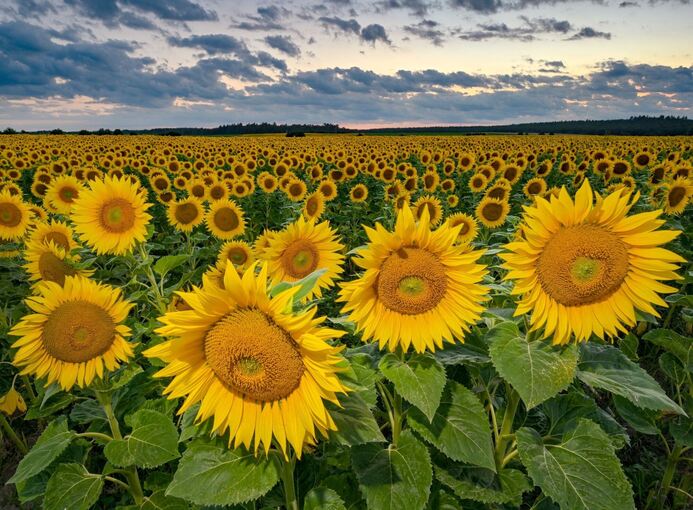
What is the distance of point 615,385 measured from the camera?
2148 mm

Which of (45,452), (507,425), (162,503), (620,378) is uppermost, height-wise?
(620,378)

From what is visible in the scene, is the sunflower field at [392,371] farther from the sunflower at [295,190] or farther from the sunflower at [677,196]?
the sunflower at [295,190]

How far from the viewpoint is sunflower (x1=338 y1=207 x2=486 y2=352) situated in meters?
2.21

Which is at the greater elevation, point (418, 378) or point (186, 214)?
point (418, 378)

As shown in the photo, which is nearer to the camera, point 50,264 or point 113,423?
point 113,423

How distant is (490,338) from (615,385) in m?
0.63

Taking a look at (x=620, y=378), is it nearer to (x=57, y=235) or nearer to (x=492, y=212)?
(x=57, y=235)

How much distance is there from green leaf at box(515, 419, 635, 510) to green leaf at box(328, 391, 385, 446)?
0.90 m

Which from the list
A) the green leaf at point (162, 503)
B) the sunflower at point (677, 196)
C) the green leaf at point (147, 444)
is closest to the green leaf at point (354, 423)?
the green leaf at point (147, 444)

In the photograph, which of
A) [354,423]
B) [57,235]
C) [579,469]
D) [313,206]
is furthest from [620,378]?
[313,206]

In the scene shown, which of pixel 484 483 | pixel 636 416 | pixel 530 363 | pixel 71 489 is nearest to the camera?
pixel 530 363

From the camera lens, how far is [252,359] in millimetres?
1674

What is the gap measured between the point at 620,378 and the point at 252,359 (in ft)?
6.07

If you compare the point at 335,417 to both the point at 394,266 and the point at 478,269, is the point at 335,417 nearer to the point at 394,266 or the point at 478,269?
the point at 394,266
